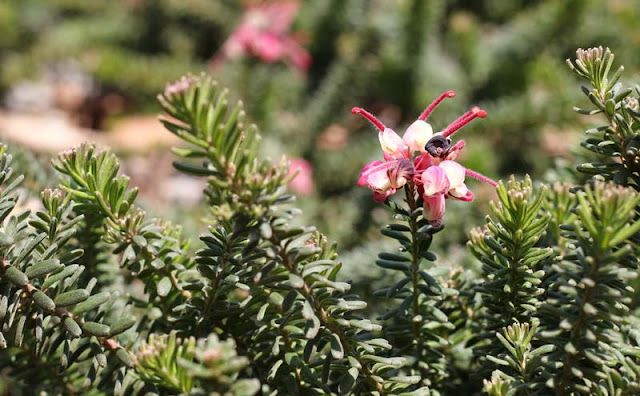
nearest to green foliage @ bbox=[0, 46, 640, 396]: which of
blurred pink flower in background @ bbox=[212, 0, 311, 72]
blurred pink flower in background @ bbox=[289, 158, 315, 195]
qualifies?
blurred pink flower in background @ bbox=[289, 158, 315, 195]

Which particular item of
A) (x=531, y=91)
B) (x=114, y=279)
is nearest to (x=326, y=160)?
(x=531, y=91)

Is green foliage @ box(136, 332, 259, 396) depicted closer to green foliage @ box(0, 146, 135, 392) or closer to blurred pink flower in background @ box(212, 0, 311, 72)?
green foliage @ box(0, 146, 135, 392)

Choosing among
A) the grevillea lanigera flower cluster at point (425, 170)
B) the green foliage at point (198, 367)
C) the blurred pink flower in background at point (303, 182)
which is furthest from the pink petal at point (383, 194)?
the blurred pink flower in background at point (303, 182)

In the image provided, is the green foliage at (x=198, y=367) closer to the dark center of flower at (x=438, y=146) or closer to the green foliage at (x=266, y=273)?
the green foliage at (x=266, y=273)

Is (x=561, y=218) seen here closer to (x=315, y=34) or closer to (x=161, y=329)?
(x=161, y=329)

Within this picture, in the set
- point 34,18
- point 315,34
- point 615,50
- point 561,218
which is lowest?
point 561,218

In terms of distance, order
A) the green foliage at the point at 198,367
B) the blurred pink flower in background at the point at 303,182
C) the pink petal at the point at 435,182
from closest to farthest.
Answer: the green foliage at the point at 198,367
the pink petal at the point at 435,182
the blurred pink flower in background at the point at 303,182

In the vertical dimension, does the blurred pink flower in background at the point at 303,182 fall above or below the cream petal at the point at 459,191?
above

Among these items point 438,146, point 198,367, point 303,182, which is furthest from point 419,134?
point 303,182
